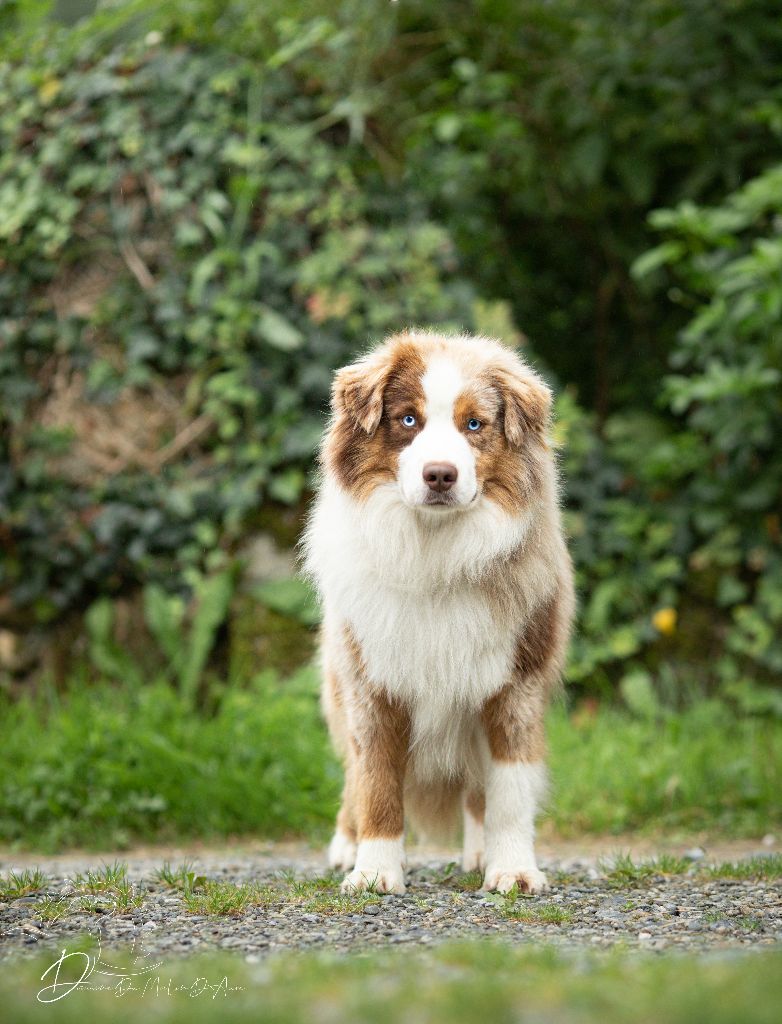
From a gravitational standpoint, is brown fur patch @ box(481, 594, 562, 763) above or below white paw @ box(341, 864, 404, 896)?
above

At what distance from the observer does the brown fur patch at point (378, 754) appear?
4.25 meters

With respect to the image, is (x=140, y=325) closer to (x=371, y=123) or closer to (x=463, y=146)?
(x=371, y=123)

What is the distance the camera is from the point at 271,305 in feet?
25.2

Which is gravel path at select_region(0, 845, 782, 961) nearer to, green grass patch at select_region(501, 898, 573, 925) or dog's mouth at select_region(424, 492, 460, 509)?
green grass patch at select_region(501, 898, 573, 925)

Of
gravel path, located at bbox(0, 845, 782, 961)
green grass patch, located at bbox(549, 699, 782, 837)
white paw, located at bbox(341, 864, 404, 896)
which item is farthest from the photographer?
green grass patch, located at bbox(549, 699, 782, 837)

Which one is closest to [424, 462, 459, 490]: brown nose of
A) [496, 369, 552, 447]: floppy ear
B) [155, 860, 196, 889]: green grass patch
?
[496, 369, 552, 447]: floppy ear

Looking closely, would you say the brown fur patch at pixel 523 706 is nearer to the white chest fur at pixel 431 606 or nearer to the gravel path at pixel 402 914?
the white chest fur at pixel 431 606

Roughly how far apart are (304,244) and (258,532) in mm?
1868

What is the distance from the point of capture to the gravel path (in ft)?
10.8

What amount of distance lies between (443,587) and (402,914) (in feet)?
3.62

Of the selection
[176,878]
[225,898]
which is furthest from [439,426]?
[176,878]

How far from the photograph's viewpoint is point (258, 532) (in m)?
7.71

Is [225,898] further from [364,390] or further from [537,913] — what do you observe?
[364,390]

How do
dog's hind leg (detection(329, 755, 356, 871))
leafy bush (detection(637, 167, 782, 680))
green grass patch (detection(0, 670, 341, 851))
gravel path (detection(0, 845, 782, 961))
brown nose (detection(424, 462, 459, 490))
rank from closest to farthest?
1. gravel path (detection(0, 845, 782, 961))
2. brown nose (detection(424, 462, 459, 490))
3. dog's hind leg (detection(329, 755, 356, 871))
4. green grass patch (detection(0, 670, 341, 851))
5. leafy bush (detection(637, 167, 782, 680))
